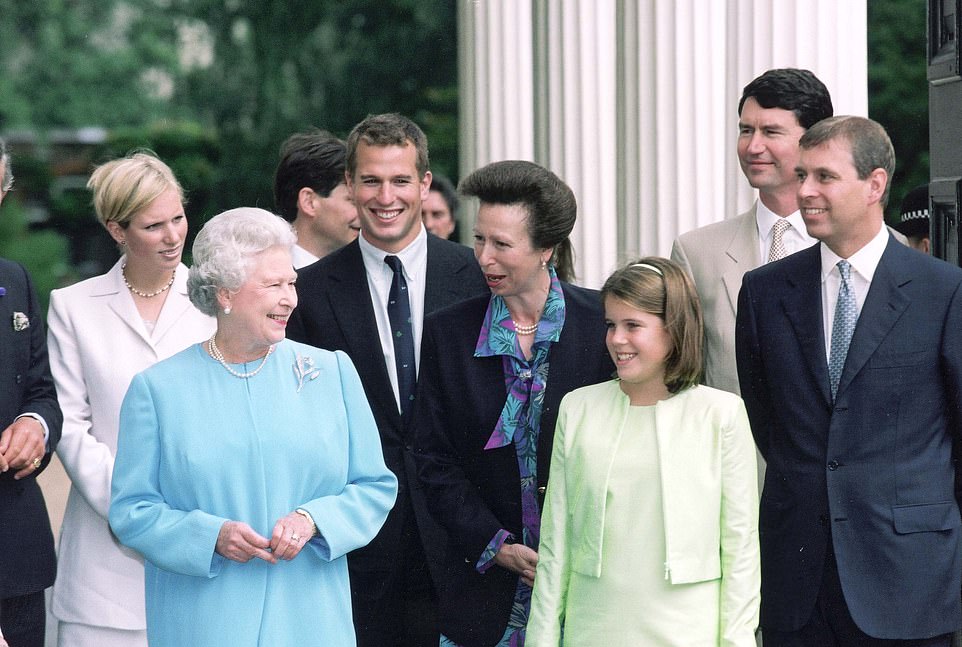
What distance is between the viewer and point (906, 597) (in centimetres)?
369

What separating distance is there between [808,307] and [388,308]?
140cm

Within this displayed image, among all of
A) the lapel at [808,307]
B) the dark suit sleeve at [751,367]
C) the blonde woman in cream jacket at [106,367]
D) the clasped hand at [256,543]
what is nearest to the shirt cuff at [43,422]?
the blonde woman in cream jacket at [106,367]

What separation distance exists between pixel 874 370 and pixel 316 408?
1.44 m

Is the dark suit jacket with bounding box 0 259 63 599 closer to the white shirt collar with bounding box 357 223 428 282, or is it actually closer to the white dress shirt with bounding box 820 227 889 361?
the white shirt collar with bounding box 357 223 428 282

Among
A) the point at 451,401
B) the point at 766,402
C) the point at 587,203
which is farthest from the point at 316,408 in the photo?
the point at 587,203

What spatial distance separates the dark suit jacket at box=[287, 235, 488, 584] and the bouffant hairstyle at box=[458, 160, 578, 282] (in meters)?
0.61

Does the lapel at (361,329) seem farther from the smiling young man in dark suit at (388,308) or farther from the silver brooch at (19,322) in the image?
the silver brooch at (19,322)

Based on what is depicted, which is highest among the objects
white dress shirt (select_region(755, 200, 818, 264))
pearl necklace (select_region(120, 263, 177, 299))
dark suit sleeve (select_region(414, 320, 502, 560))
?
white dress shirt (select_region(755, 200, 818, 264))

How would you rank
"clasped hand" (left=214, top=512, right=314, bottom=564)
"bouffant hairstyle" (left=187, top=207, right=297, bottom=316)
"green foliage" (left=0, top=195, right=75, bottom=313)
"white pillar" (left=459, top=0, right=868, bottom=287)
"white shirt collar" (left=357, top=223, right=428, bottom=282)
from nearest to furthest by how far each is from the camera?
"clasped hand" (left=214, top=512, right=314, bottom=564) < "bouffant hairstyle" (left=187, top=207, right=297, bottom=316) < "white shirt collar" (left=357, top=223, right=428, bottom=282) < "white pillar" (left=459, top=0, right=868, bottom=287) < "green foliage" (left=0, top=195, right=75, bottom=313)

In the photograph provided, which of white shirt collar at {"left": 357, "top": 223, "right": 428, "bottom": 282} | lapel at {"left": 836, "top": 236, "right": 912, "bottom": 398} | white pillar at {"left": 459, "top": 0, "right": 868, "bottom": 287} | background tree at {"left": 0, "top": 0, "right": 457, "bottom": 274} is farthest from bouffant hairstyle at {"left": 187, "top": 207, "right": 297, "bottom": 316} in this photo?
background tree at {"left": 0, "top": 0, "right": 457, "bottom": 274}

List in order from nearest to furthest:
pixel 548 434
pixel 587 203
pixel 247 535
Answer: pixel 247 535 → pixel 548 434 → pixel 587 203

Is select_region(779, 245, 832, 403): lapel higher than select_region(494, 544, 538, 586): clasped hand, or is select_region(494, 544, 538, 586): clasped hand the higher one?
select_region(779, 245, 832, 403): lapel

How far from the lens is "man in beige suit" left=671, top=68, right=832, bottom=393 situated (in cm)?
448

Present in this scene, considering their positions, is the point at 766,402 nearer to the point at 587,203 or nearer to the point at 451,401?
the point at 451,401
